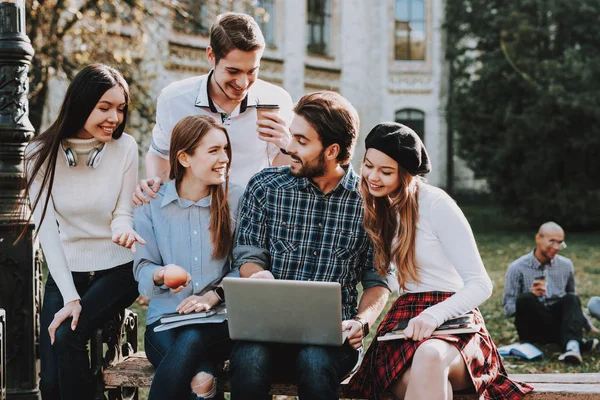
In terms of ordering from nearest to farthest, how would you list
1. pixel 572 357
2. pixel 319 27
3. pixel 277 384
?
pixel 277 384
pixel 572 357
pixel 319 27

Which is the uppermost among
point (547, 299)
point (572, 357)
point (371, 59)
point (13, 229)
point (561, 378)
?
point (371, 59)

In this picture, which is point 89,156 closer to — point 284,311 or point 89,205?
point 89,205

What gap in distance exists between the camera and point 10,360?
191 inches

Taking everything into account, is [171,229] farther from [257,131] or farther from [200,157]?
[257,131]

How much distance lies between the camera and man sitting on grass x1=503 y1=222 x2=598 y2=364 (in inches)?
296

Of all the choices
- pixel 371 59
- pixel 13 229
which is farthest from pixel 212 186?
pixel 371 59

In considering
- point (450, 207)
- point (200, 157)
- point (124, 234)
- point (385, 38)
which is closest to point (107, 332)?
point (124, 234)

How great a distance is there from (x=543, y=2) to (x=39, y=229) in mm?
18830

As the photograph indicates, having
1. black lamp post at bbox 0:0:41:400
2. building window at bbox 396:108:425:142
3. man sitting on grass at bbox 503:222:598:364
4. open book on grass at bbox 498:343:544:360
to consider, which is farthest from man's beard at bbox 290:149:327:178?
building window at bbox 396:108:425:142

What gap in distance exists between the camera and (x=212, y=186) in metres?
4.04

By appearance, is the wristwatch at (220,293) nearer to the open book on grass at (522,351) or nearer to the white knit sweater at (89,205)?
the white knit sweater at (89,205)

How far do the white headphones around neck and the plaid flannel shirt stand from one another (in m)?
0.76

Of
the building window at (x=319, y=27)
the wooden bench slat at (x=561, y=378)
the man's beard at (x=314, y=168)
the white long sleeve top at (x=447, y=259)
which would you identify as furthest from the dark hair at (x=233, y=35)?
the building window at (x=319, y=27)

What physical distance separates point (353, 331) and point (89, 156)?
1572 millimetres
